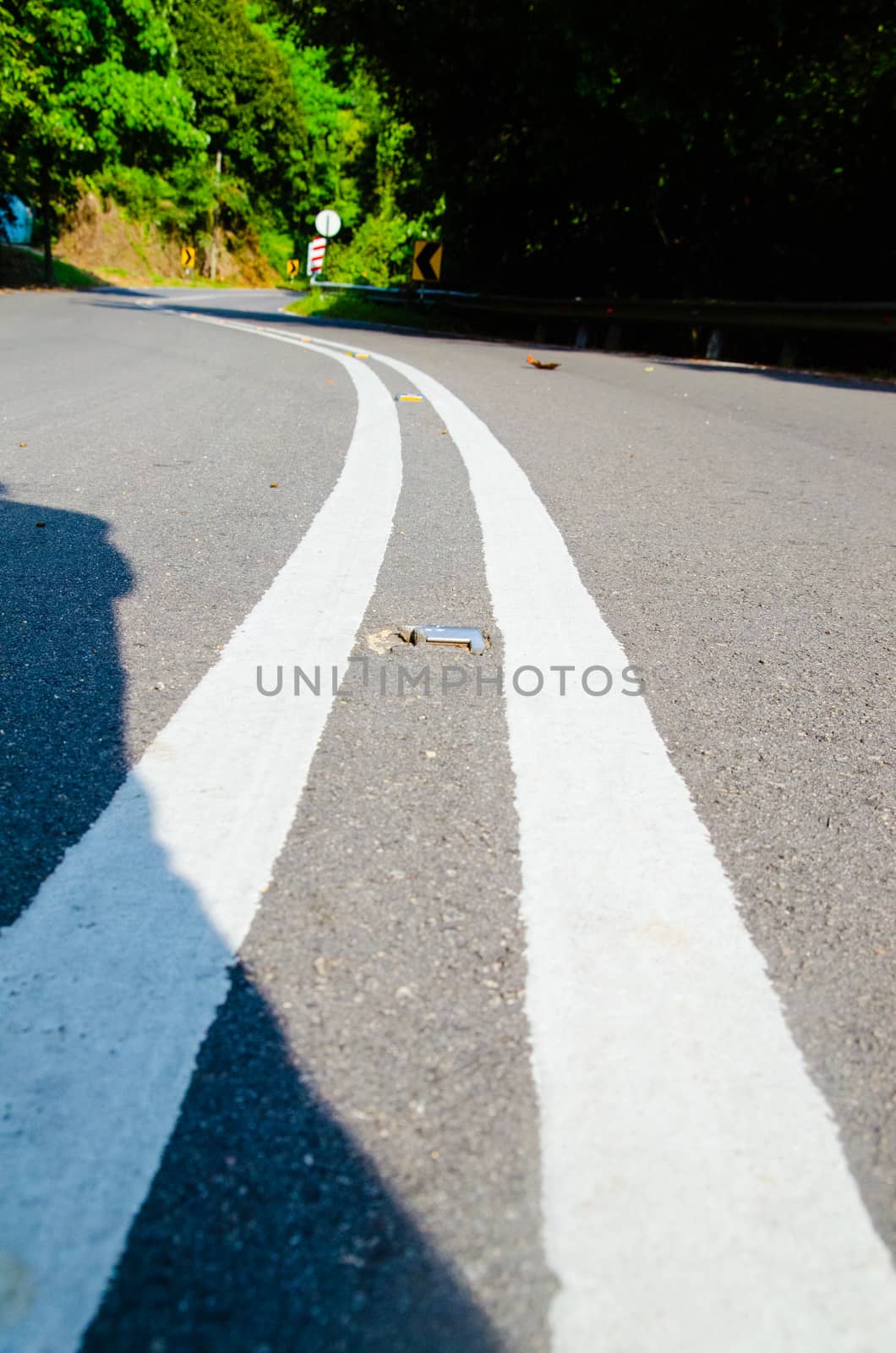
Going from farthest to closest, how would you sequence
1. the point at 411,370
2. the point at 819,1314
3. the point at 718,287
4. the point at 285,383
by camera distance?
the point at 718,287 → the point at 411,370 → the point at 285,383 → the point at 819,1314

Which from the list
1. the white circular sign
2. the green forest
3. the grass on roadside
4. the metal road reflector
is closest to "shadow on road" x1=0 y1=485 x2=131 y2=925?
the metal road reflector

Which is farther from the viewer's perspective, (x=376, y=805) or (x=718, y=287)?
(x=718, y=287)

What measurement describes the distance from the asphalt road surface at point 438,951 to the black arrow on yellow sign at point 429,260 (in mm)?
20296

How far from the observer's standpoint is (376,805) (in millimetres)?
1754

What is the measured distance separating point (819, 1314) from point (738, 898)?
677 mm

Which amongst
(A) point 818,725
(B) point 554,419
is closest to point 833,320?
(B) point 554,419

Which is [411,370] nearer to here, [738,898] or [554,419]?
[554,419]

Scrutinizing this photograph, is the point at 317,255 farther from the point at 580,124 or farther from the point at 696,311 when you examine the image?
the point at 696,311

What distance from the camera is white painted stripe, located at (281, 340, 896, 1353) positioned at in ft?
3.13

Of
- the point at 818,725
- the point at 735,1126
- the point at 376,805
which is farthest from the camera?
the point at 818,725

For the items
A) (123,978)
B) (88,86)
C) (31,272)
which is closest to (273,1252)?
(123,978)

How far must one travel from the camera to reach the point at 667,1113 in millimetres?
1155

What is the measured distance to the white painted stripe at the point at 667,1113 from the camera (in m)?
0.95

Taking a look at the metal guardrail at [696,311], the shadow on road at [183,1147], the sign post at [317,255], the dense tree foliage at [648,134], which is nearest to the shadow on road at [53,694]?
the shadow on road at [183,1147]
